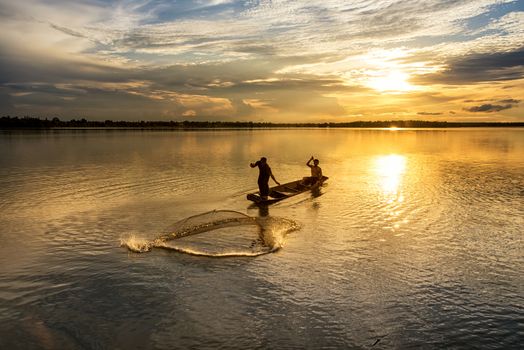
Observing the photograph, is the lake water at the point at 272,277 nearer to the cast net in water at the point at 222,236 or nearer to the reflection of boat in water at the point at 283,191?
the cast net in water at the point at 222,236

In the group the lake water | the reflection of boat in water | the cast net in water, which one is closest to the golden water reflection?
the lake water

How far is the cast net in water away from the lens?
14.2 m

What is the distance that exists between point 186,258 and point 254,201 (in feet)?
31.2

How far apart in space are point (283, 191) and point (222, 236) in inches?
408

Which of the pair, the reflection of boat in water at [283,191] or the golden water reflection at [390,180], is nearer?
the reflection of boat in water at [283,191]

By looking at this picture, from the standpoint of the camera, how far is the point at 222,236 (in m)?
15.8

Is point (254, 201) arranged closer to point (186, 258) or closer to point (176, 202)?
point (176, 202)

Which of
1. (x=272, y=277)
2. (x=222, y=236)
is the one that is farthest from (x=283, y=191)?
(x=272, y=277)

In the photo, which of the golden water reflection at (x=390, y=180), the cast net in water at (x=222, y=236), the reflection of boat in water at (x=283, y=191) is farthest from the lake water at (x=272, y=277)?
the golden water reflection at (x=390, y=180)

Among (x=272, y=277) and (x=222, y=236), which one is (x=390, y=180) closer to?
(x=222, y=236)

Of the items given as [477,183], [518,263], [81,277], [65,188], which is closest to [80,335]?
[81,277]

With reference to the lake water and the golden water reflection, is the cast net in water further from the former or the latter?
the golden water reflection

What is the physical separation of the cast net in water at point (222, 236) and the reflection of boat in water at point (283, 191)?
3607mm

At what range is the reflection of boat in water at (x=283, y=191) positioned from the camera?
2247 cm
